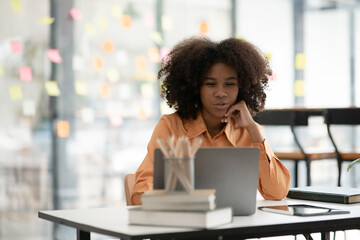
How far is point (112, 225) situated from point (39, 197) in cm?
266

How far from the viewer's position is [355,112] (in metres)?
3.94

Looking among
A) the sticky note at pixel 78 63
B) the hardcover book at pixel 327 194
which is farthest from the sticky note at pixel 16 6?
the hardcover book at pixel 327 194

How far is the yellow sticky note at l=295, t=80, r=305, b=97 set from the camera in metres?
5.84

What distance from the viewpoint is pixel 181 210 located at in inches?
61.0

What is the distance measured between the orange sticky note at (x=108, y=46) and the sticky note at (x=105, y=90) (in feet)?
0.79

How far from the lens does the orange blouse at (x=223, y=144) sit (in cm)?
222

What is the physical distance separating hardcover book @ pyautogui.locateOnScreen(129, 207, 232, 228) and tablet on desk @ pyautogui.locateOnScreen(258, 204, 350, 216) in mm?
303

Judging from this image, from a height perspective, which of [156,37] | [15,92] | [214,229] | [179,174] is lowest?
[214,229]

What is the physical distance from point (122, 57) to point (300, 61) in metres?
1.97

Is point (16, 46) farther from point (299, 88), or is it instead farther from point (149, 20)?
point (299, 88)

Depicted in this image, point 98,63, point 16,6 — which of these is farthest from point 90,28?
point 16,6

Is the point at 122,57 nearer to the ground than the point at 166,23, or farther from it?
nearer to the ground

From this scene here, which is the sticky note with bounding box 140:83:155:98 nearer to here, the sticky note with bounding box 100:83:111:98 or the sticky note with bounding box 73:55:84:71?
the sticky note with bounding box 100:83:111:98

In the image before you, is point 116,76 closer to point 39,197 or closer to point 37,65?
point 37,65
